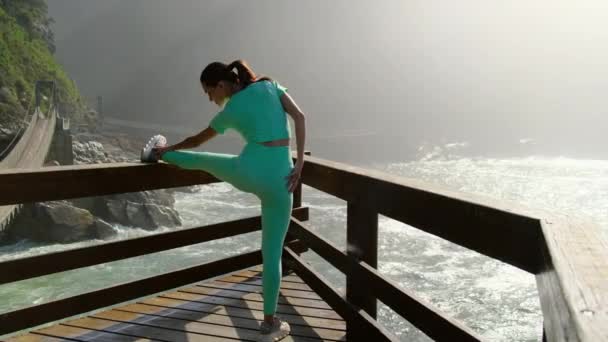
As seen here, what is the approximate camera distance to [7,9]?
43938mm

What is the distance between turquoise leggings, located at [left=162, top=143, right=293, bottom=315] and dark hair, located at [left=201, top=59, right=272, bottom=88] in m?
0.37

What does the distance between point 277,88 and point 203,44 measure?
147 metres

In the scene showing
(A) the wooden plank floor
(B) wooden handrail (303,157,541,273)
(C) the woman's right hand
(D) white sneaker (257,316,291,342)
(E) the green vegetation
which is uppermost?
(E) the green vegetation

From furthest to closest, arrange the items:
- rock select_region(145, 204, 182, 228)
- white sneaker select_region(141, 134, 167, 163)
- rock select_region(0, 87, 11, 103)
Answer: rock select_region(0, 87, 11, 103), rock select_region(145, 204, 182, 228), white sneaker select_region(141, 134, 167, 163)

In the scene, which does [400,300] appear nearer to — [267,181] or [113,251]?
[267,181]

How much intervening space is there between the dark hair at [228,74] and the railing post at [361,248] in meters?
0.92

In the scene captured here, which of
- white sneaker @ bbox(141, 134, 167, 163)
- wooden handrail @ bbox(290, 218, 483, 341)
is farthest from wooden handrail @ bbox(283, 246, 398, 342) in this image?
white sneaker @ bbox(141, 134, 167, 163)

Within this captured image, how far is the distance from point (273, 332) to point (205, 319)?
1.92 ft

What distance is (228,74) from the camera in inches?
94.0

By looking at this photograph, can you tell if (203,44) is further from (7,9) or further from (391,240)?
(391,240)

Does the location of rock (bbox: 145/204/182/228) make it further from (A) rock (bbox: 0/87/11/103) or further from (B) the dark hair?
(B) the dark hair

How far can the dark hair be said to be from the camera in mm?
2375

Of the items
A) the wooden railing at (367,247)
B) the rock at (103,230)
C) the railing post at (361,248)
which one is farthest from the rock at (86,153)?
the railing post at (361,248)

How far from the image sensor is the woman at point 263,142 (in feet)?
7.64
